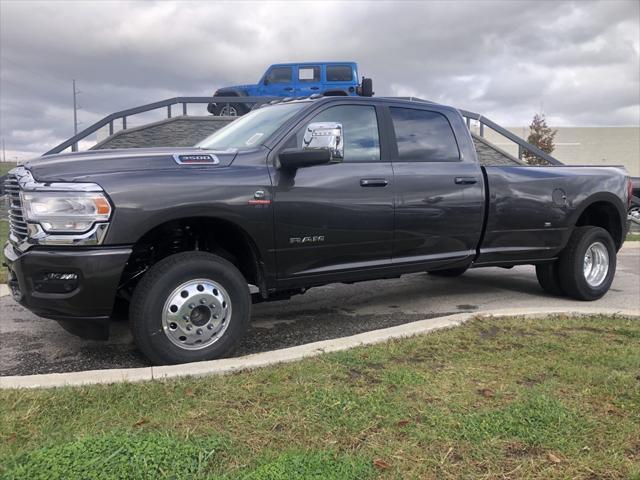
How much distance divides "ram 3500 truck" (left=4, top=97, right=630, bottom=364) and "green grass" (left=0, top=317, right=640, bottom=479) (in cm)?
65

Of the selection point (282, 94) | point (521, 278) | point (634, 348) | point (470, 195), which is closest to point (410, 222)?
point (470, 195)

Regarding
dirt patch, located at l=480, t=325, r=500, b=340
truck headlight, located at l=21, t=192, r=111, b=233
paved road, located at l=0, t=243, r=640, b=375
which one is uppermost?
truck headlight, located at l=21, t=192, r=111, b=233

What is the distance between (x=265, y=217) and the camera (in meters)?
4.01

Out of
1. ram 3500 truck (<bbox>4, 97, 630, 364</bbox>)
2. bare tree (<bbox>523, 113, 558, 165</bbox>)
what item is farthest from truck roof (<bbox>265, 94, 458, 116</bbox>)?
bare tree (<bbox>523, 113, 558, 165</bbox>)

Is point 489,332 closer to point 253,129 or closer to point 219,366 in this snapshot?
point 219,366

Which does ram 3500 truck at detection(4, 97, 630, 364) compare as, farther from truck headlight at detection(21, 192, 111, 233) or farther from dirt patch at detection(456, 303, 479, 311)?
dirt patch at detection(456, 303, 479, 311)

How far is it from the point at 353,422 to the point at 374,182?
7.48ft

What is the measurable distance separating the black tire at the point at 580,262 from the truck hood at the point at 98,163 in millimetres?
3967

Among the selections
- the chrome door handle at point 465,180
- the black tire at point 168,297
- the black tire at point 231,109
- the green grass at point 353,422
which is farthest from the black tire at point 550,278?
the black tire at point 231,109

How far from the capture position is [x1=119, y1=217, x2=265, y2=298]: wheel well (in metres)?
3.90

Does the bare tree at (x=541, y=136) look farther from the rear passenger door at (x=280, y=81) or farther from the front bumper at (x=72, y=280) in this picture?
the front bumper at (x=72, y=280)

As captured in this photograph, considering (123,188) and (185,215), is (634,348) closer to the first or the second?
(185,215)

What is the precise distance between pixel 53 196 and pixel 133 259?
2.50 ft

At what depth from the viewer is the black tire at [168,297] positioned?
141 inches
